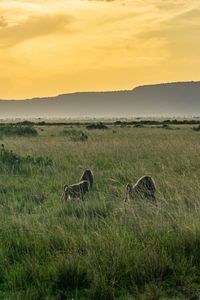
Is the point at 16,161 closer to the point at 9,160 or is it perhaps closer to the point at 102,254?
the point at 9,160

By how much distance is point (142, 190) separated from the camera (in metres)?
9.38

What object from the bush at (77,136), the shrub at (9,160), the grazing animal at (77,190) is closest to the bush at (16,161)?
the shrub at (9,160)

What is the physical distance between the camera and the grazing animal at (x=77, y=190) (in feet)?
33.6

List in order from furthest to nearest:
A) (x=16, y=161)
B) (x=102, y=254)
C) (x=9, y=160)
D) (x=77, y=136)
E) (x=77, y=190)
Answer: (x=77, y=136) < (x=9, y=160) < (x=16, y=161) < (x=77, y=190) < (x=102, y=254)

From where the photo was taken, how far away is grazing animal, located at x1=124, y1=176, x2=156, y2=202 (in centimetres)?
923

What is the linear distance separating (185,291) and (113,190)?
652 centimetres

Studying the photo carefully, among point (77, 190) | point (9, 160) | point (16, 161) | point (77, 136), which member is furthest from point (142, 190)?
point (77, 136)

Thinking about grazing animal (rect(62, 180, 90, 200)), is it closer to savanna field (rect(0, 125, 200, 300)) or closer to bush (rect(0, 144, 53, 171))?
savanna field (rect(0, 125, 200, 300))

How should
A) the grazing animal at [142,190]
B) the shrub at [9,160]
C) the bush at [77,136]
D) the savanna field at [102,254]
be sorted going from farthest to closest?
the bush at [77,136] < the shrub at [9,160] < the grazing animal at [142,190] < the savanna field at [102,254]

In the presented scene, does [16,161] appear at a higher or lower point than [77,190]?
higher

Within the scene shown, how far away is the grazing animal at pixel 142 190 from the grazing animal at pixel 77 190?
4.13 ft

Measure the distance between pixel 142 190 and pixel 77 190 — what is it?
169 centimetres

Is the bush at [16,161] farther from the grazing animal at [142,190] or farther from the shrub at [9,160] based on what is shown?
the grazing animal at [142,190]

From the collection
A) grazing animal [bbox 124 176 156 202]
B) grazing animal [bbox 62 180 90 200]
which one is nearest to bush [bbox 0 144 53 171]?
grazing animal [bbox 62 180 90 200]
